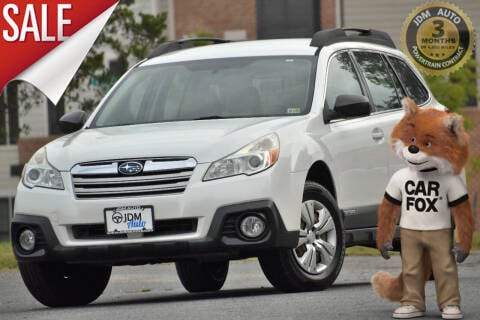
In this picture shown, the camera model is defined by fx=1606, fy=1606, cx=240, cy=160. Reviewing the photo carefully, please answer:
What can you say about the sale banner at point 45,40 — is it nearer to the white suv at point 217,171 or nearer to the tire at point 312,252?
the white suv at point 217,171

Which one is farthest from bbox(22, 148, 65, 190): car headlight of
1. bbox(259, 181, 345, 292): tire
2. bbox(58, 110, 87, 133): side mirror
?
bbox(259, 181, 345, 292): tire

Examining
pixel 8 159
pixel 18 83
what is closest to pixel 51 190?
pixel 18 83

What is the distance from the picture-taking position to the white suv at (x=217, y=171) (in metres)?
10.4

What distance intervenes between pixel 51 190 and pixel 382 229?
2.69 meters

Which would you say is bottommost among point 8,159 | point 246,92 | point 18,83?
point 8,159

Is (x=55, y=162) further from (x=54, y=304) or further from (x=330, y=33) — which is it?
(x=330, y=33)

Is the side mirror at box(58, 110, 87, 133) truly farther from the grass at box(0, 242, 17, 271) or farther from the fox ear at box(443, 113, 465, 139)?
the grass at box(0, 242, 17, 271)

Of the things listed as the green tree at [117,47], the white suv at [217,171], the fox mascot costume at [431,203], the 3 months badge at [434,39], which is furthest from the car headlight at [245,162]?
the green tree at [117,47]

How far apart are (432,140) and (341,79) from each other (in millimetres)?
3349

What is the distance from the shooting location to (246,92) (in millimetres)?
11773

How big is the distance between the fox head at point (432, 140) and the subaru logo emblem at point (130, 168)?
84.4 inches

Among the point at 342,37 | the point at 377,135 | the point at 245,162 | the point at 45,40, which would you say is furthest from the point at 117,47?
the point at 245,162

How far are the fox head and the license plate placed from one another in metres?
2.10

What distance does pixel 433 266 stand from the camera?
29.1ft
